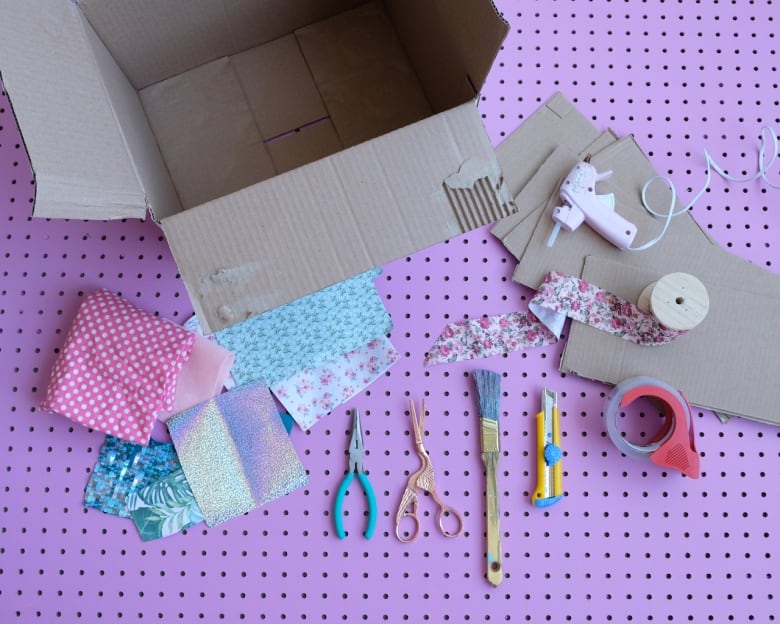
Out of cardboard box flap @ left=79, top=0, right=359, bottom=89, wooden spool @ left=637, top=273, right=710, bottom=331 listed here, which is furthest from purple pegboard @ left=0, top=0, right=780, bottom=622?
cardboard box flap @ left=79, top=0, right=359, bottom=89

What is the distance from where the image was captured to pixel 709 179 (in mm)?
1044

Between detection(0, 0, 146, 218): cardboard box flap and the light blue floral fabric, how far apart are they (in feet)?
0.95

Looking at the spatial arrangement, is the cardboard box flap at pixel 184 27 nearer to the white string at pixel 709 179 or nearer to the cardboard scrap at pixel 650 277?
the cardboard scrap at pixel 650 277

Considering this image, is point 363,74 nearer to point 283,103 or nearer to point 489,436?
point 283,103

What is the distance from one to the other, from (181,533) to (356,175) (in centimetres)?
57

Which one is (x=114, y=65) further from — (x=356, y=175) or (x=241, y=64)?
(x=356, y=175)

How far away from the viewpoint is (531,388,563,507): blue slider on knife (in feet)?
3.22

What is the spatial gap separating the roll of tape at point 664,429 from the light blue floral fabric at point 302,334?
1.08ft

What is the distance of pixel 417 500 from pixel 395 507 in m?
0.03

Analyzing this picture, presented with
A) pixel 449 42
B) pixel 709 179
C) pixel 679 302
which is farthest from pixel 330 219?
pixel 709 179

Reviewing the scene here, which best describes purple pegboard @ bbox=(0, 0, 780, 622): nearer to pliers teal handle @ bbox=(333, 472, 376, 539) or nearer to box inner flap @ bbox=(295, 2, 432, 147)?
pliers teal handle @ bbox=(333, 472, 376, 539)

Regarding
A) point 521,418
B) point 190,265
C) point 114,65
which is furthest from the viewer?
point 521,418

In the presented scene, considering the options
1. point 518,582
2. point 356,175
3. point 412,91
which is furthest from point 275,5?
point 518,582

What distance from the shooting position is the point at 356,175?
73 centimetres
